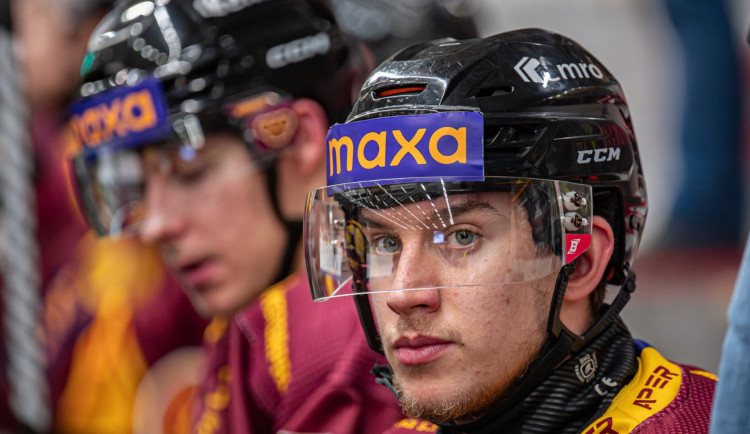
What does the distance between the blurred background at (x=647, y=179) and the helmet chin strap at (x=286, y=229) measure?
0.62 metres

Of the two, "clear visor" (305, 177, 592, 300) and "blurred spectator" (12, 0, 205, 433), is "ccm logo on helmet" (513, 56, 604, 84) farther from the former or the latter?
"blurred spectator" (12, 0, 205, 433)

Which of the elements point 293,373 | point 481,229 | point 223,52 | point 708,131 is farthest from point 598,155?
point 708,131

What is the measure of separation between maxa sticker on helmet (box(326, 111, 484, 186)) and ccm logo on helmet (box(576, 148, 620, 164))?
0.58 ft

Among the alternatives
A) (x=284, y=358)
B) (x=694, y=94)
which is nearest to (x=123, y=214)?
(x=284, y=358)

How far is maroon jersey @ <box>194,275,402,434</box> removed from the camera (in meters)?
2.03

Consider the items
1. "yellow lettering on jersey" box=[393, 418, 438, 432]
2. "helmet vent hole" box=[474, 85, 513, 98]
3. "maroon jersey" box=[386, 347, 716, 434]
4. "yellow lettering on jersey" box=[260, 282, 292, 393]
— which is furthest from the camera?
"yellow lettering on jersey" box=[260, 282, 292, 393]

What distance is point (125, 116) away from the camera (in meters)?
2.51

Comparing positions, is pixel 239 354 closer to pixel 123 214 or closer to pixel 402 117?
pixel 123 214

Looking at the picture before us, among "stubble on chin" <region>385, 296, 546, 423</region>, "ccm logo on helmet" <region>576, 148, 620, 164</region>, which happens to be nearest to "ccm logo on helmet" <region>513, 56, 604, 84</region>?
"ccm logo on helmet" <region>576, 148, 620, 164</region>

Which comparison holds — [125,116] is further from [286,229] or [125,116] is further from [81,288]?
[81,288]

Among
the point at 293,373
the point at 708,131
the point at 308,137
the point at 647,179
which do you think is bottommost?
the point at 293,373

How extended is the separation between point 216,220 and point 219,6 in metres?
0.53

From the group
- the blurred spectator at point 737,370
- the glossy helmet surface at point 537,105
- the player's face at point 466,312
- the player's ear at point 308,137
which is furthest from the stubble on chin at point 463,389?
the player's ear at point 308,137

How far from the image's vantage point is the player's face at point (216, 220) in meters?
2.51
